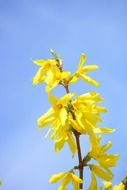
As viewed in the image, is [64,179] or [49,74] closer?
[64,179]

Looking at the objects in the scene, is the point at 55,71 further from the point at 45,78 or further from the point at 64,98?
the point at 64,98

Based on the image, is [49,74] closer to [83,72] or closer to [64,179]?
[83,72]

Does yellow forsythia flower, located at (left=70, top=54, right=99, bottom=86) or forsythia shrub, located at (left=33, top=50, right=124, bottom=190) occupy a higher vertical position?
yellow forsythia flower, located at (left=70, top=54, right=99, bottom=86)

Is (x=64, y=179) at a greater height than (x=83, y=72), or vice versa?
(x=83, y=72)

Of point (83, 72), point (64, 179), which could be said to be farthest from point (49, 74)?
point (64, 179)

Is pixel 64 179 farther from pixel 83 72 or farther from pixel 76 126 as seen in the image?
pixel 83 72

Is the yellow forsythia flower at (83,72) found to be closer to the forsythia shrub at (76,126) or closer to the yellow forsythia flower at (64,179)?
the forsythia shrub at (76,126)

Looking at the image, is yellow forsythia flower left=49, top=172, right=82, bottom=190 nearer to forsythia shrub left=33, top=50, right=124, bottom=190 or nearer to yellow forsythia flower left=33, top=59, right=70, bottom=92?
forsythia shrub left=33, top=50, right=124, bottom=190

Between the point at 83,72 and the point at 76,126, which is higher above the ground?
the point at 83,72

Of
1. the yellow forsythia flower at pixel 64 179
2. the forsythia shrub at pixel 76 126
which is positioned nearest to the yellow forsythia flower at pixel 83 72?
the forsythia shrub at pixel 76 126

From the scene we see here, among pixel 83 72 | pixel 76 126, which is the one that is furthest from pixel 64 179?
pixel 83 72

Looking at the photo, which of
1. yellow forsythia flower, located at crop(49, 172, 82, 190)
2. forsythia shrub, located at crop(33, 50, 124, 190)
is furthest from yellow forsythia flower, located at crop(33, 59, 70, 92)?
yellow forsythia flower, located at crop(49, 172, 82, 190)
